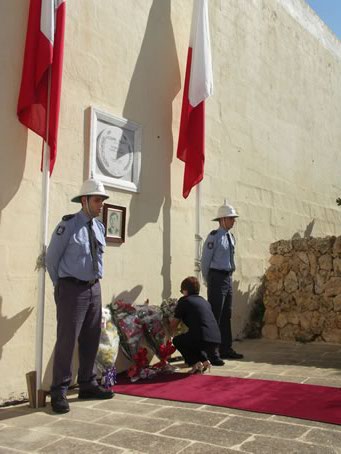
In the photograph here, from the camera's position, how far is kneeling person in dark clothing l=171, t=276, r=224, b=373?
15.9 feet

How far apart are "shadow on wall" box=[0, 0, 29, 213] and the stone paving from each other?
167 cm

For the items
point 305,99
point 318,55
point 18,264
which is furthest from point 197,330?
point 318,55

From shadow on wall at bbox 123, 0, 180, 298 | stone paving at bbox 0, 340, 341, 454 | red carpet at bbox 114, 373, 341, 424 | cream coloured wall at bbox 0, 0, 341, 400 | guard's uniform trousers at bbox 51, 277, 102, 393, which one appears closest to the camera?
stone paving at bbox 0, 340, 341, 454

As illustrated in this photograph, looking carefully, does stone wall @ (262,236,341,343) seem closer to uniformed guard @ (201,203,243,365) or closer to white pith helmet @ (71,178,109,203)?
uniformed guard @ (201,203,243,365)

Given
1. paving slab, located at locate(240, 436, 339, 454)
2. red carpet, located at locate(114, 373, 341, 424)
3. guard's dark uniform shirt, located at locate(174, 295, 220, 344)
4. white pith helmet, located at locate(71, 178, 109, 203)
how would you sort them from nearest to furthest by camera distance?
paving slab, located at locate(240, 436, 339, 454) < red carpet, located at locate(114, 373, 341, 424) < white pith helmet, located at locate(71, 178, 109, 203) < guard's dark uniform shirt, located at locate(174, 295, 220, 344)

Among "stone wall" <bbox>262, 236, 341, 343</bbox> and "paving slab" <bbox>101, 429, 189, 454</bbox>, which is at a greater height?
"stone wall" <bbox>262, 236, 341, 343</bbox>

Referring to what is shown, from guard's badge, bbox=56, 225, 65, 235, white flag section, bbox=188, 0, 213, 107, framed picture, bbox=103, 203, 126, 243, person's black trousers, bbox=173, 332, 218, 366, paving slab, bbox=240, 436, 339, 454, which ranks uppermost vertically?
white flag section, bbox=188, 0, 213, 107

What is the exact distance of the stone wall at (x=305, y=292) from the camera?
6.93 m

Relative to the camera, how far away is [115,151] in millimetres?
5090

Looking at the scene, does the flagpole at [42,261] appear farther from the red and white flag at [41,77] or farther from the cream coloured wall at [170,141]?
the cream coloured wall at [170,141]

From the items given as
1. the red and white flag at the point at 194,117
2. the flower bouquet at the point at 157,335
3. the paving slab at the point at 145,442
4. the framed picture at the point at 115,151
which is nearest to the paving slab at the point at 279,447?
the paving slab at the point at 145,442

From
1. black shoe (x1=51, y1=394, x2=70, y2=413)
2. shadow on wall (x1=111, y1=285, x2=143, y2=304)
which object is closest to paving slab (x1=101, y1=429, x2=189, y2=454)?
black shoe (x1=51, y1=394, x2=70, y2=413)

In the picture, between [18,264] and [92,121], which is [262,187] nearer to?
[92,121]

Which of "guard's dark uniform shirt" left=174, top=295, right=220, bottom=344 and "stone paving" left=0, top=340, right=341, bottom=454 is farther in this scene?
"guard's dark uniform shirt" left=174, top=295, right=220, bottom=344
